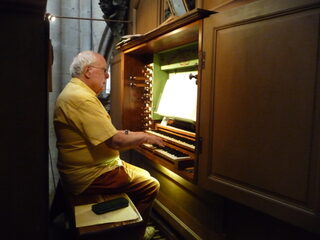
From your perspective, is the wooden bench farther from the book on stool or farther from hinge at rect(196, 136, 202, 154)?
hinge at rect(196, 136, 202, 154)

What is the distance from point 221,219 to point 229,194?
0.63 metres

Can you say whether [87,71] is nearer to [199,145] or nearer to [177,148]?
[177,148]

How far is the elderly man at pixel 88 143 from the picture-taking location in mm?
2289

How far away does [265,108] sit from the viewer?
1.67m

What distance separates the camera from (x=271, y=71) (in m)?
1.63

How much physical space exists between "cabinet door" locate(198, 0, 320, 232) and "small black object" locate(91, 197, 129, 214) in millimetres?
600

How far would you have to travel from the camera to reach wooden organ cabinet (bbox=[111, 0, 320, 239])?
1.47 m

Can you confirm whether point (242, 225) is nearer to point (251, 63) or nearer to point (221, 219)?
point (221, 219)

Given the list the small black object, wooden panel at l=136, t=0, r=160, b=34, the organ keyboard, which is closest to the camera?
the small black object

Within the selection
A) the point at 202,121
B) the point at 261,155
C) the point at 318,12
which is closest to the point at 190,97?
the point at 202,121

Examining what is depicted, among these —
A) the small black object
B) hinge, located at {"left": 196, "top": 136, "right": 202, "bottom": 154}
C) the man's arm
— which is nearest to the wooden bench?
the small black object

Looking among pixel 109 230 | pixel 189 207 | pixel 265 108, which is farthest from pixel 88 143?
pixel 265 108

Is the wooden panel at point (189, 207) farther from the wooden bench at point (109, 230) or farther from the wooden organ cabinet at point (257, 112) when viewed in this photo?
the wooden bench at point (109, 230)

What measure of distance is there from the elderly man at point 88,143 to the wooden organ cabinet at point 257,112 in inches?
17.7
